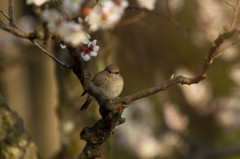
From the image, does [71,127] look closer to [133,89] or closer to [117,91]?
[117,91]

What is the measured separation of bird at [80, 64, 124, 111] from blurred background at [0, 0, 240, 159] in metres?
0.28

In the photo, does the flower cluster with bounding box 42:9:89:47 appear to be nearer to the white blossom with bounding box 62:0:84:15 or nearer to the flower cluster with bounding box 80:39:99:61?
the white blossom with bounding box 62:0:84:15

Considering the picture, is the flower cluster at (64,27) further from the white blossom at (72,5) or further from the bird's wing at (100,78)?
the bird's wing at (100,78)

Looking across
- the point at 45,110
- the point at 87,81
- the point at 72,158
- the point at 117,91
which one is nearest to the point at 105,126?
the point at 87,81

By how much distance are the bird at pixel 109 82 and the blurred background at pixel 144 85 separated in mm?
275

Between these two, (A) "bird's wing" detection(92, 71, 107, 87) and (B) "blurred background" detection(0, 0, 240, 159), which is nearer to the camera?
(A) "bird's wing" detection(92, 71, 107, 87)

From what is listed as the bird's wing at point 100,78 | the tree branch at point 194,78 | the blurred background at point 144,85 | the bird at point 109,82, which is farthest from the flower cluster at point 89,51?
the blurred background at point 144,85

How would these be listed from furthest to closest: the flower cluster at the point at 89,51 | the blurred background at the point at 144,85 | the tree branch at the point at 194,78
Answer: the blurred background at the point at 144,85 → the flower cluster at the point at 89,51 → the tree branch at the point at 194,78

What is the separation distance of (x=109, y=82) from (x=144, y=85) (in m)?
5.38

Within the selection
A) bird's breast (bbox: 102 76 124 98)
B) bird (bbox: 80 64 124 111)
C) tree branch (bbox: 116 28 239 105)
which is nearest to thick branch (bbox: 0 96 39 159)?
bird (bbox: 80 64 124 111)

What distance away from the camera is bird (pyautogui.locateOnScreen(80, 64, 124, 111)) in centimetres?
449

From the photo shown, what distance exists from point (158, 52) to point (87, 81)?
263 inches

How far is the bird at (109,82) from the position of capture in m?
4.49

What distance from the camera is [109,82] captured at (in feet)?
14.8
